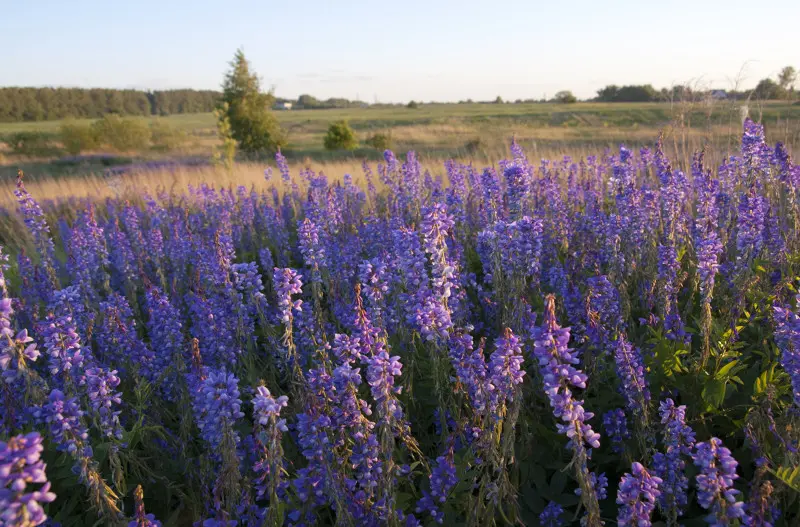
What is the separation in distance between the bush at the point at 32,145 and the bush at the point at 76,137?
1096 millimetres

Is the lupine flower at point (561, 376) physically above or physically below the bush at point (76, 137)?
below

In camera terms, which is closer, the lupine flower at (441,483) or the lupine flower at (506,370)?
the lupine flower at (506,370)

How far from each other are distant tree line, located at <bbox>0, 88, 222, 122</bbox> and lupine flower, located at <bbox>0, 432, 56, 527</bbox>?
7728cm

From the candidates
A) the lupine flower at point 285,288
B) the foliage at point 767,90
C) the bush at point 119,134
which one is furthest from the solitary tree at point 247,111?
the lupine flower at point 285,288

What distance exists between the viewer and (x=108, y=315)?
129 inches

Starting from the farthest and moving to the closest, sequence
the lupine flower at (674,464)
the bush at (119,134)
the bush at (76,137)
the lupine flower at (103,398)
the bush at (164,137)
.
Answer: the bush at (164,137), the bush at (119,134), the bush at (76,137), the lupine flower at (103,398), the lupine flower at (674,464)

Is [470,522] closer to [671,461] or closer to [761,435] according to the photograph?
[671,461]

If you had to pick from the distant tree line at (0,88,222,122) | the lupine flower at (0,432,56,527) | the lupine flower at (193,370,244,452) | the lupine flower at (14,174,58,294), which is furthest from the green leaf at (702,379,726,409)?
the distant tree line at (0,88,222,122)

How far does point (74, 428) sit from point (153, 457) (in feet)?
2.83

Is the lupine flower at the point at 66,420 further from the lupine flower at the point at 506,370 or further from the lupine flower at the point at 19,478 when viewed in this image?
the lupine flower at the point at 506,370

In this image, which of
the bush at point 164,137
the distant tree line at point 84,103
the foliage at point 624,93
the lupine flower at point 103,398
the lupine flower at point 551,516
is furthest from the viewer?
the distant tree line at point 84,103

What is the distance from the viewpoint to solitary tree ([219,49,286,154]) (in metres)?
37.6

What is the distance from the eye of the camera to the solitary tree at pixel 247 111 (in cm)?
3762

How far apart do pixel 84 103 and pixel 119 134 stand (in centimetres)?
7200
